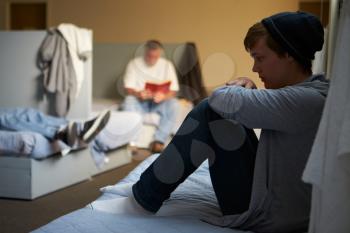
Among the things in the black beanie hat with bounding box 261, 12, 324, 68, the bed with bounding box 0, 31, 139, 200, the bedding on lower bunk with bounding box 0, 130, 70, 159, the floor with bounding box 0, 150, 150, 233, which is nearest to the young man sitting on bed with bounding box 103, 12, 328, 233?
the black beanie hat with bounding box 261, 12, 324, 68

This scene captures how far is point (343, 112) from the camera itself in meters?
0.66

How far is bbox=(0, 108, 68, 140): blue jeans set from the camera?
219 cm

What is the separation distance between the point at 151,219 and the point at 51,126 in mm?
1436

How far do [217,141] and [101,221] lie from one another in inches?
12.4

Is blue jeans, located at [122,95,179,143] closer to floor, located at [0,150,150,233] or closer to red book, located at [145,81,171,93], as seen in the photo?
red book, located at [145,81,171,93]

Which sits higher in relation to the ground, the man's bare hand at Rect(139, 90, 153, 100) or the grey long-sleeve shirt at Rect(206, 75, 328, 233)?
the grey long-sleeve shirt at Rect(206, 75, 328, 233)

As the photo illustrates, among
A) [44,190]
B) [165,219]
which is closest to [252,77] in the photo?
[165,219]

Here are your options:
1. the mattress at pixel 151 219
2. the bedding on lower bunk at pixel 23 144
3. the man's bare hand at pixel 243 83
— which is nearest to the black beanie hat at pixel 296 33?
the man's bare hand at pixel 243 83

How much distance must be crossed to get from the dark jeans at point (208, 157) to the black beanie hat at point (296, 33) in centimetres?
20

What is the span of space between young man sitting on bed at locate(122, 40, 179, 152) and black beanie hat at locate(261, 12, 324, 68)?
2236 millimetres

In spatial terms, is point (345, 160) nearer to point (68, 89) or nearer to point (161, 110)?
point (68, 89)

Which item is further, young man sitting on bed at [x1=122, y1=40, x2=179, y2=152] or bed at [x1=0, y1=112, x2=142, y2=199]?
young man sitting on bed at [x1=122, y1=40, x2=179, y2=152]

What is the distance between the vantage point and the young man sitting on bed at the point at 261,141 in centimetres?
90

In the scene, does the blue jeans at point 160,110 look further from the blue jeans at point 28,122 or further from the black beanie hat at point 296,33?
the black beanie hat at point 296,33
